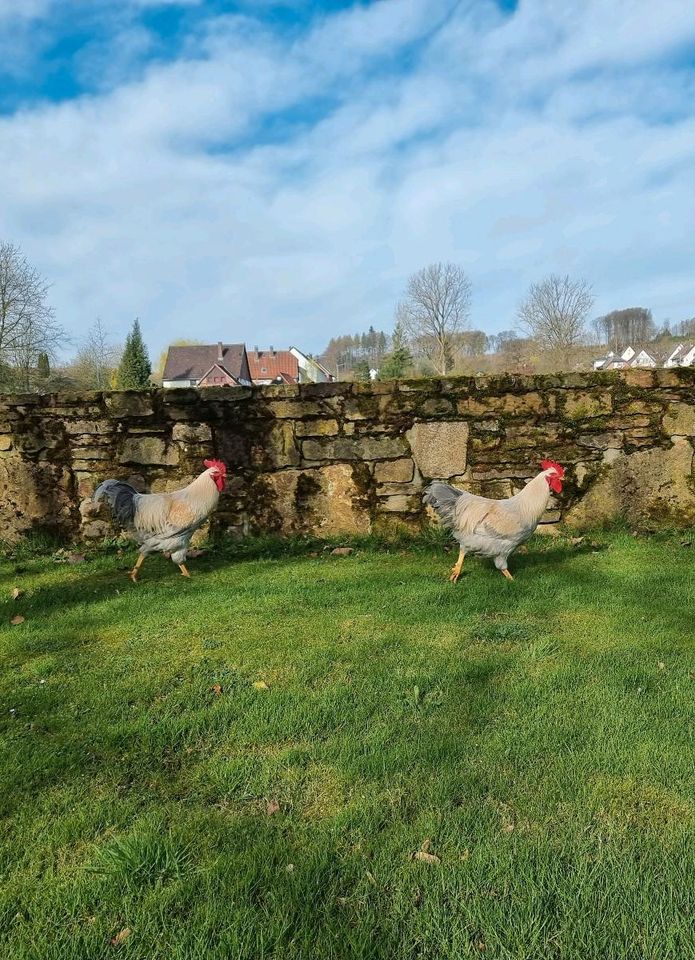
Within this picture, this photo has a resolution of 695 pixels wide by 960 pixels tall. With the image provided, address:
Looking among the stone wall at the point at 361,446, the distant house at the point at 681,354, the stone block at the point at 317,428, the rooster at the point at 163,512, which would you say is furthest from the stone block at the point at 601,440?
the distant house at the point at 681,354

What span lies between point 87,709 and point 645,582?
376 cm

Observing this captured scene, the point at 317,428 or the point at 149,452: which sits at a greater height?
the point at 317,428

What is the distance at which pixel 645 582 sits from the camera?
4277mm

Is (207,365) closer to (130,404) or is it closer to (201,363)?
(201,363)

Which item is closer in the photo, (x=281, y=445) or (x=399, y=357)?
(x=281, y=445)

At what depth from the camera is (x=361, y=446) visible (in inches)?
224

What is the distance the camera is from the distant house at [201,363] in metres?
64.6

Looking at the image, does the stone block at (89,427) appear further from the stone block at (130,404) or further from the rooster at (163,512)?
the rooster at (163,512)

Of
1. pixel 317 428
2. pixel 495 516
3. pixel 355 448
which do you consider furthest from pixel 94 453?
pixel 495 516

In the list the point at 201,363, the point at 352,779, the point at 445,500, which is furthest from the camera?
the point at 201,363

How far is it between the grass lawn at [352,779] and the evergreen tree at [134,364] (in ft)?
142

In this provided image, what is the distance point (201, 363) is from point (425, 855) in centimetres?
6811

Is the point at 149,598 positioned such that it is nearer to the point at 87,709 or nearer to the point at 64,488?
the point at 87,709

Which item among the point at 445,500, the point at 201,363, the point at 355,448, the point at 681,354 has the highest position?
the point at 201,363
